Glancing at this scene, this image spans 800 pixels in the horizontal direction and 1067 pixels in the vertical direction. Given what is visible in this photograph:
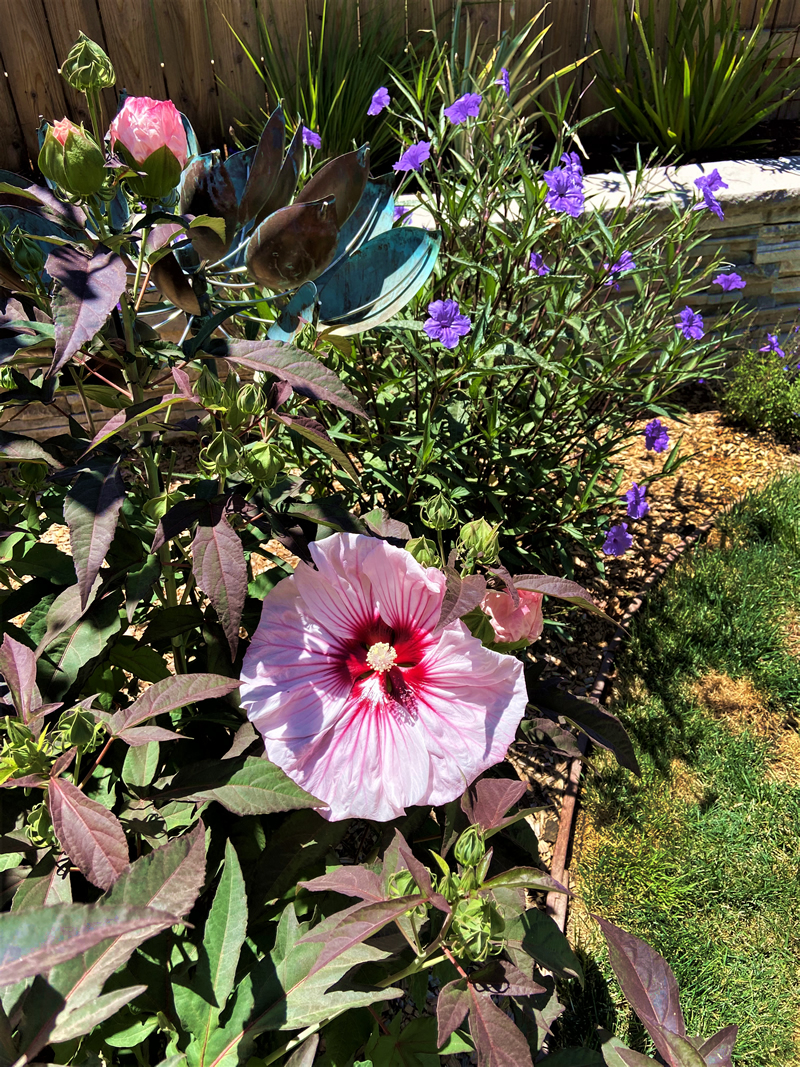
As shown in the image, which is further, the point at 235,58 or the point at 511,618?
the point at 235,58

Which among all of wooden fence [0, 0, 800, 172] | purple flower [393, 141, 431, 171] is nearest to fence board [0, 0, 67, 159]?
wooden fence [0, 0, 800, 172]

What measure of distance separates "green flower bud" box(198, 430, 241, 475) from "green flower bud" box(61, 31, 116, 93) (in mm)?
380

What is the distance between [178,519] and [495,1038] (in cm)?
66

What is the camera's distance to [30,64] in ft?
11.1

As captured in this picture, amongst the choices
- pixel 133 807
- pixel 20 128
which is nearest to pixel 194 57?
pixel 20 128

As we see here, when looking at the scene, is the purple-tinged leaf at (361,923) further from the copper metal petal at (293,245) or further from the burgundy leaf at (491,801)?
the copper metal petal at (293,245)

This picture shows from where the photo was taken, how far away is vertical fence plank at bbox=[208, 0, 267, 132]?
11.3 ft

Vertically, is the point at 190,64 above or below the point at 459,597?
above

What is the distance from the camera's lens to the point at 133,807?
1028 millimetres

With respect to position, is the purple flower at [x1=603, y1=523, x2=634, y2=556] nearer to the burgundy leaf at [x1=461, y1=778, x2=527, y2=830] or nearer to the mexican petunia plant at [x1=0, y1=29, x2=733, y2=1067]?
the mexican petunia plant at [x1=0, y1=29, x2=733, y2=1067]

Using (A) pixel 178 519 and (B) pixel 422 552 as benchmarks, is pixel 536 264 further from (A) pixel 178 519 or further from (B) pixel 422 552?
(A) pixel 178 519

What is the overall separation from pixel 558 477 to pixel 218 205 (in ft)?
5.06

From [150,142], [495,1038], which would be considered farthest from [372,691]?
[150,142]

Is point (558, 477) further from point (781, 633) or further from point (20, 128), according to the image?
point (20, 128)
